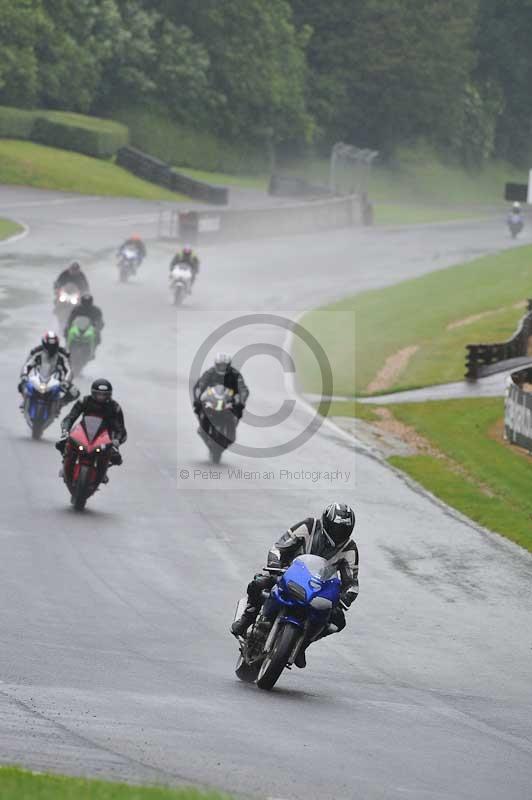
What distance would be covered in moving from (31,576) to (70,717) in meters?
6.37

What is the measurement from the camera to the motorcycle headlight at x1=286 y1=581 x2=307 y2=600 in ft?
43.2

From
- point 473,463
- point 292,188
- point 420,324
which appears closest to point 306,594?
point 473,463

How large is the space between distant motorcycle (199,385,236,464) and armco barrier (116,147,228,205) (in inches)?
2258

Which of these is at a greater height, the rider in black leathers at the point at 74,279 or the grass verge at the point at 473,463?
the rider in black leathers at the point at 74,279

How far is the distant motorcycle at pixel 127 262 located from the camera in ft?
174

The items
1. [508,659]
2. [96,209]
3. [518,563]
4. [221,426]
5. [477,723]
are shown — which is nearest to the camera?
[477,723]

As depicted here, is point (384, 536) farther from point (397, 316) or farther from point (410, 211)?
point (410, 211)

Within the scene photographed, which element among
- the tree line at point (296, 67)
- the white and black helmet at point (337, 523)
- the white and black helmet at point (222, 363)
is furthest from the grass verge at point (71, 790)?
the tree line at point (296, 67)

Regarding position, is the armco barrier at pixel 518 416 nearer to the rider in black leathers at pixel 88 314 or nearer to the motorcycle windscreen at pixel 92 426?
the rider in black leathers at pixel 88 314

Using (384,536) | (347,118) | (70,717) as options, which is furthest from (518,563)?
(347,118)

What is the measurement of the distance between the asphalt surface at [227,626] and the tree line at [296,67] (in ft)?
180

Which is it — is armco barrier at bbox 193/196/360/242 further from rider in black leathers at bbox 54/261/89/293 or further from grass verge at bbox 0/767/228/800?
grass verge at bbox 0/767/228/800

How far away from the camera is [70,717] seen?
37.5 feet

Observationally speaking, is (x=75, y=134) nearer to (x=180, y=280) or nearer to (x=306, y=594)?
(x=180, y=280)
